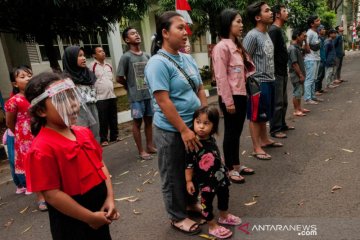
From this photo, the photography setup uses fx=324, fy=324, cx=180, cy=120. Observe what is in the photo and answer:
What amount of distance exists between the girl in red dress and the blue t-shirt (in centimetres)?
179

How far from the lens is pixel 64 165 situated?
169 cm

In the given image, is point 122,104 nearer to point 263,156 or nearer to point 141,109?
point 141,109

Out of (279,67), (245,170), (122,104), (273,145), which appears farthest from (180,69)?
(122,104)

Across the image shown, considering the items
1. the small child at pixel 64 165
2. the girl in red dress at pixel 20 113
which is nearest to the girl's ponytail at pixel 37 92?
the small child at pixel 64 165

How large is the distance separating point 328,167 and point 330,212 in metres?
1.15

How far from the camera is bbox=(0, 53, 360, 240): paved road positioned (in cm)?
290

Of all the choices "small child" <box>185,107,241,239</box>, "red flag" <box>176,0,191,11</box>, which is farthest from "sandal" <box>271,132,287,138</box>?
"red flag" <box>176,0,191,11</box>

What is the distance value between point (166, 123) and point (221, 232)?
1.05 meters

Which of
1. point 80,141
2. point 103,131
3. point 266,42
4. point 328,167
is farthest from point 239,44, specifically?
point 103,131

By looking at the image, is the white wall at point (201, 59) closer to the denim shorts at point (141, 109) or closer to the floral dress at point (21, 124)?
the denim shorts at point (141, 109)

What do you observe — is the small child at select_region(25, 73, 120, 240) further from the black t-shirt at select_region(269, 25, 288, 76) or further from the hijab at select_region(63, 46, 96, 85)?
the black t-shirt at select_region(269, 25, 288, 76)

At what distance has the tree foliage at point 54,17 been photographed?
6738 millimetres

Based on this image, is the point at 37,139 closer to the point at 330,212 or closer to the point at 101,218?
the point at 101,218

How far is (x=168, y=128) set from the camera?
2738 mm
